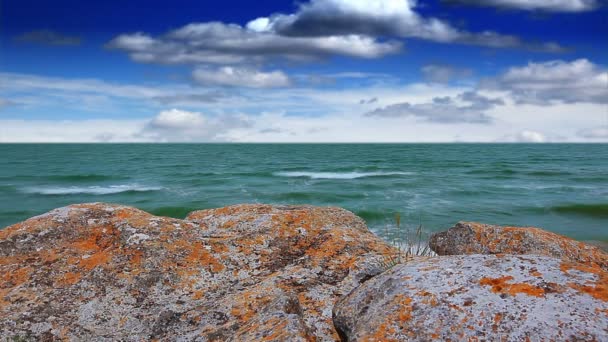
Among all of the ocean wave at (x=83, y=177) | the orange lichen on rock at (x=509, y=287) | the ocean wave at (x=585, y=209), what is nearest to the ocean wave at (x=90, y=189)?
the ocean wave at (x=83, y=177)

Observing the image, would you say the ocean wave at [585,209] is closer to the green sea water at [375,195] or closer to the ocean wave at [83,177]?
the green sea water at [375,195]

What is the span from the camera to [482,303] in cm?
273

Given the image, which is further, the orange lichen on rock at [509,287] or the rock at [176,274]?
the rock at [176,274]

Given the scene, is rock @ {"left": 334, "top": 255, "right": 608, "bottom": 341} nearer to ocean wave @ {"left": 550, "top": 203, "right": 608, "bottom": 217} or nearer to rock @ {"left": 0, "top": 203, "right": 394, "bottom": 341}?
rock @ {"left": 0, "top": 203, "right": 394, "bottom": 341}

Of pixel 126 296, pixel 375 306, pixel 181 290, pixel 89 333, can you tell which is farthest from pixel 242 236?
pixel 375 306

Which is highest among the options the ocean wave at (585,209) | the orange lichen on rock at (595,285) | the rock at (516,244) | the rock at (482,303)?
the orange lichen on rock at (595,285)

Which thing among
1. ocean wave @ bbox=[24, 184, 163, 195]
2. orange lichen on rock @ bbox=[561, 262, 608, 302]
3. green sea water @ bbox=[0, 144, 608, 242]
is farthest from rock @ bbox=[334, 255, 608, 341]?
ocean wave @ bbox=[24, 184, 163, 195]

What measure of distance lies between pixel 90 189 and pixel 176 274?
125ft

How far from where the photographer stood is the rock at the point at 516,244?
5555 millimetres

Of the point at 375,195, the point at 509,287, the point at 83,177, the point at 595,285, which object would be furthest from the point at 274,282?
the point at 83,177

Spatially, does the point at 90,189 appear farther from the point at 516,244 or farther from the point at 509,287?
the point at 509,287

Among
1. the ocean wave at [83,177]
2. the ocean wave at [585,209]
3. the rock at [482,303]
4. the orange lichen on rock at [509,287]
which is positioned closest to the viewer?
the rock at [482,303]

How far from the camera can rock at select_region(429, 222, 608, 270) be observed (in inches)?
219

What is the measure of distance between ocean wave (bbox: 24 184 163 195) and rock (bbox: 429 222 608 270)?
33403 millimetres
